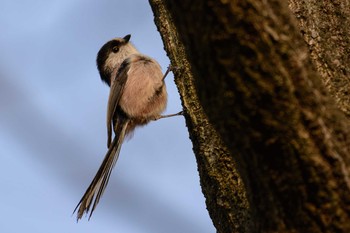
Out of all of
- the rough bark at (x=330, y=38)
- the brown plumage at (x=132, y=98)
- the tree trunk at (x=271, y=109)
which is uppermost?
the brown plumage at (x=132, y=98)

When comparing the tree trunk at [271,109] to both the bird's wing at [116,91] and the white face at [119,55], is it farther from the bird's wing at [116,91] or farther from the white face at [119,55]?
the white face at [119,55]

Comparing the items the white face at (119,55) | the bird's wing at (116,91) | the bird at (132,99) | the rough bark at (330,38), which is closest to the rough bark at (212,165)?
the rough bark at (330,38)

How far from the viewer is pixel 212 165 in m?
2.71

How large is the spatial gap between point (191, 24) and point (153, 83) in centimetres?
397

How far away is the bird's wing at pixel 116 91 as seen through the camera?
5717 millimetres

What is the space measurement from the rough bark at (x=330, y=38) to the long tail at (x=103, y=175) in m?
2.43

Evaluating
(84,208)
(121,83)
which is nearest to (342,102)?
(84,208)

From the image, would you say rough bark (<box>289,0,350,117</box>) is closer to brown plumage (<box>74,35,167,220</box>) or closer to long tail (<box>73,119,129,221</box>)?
long tail (<box>73,119,129,221</box>)

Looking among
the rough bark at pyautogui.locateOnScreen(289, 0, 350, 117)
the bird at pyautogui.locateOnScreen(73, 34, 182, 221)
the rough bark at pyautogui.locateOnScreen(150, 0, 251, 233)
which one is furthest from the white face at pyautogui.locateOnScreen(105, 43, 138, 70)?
the rough bark at pyautogui.locateOnScreen(289, 0, 350, 117)

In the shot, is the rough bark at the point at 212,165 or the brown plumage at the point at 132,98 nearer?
the rough bark at the point at 212,165

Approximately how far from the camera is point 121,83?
19.3 feet

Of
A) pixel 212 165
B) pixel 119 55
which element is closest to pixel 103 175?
pixel 119 55

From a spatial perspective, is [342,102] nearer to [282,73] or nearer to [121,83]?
[282,73]

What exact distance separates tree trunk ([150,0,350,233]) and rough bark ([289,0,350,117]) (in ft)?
2.37
